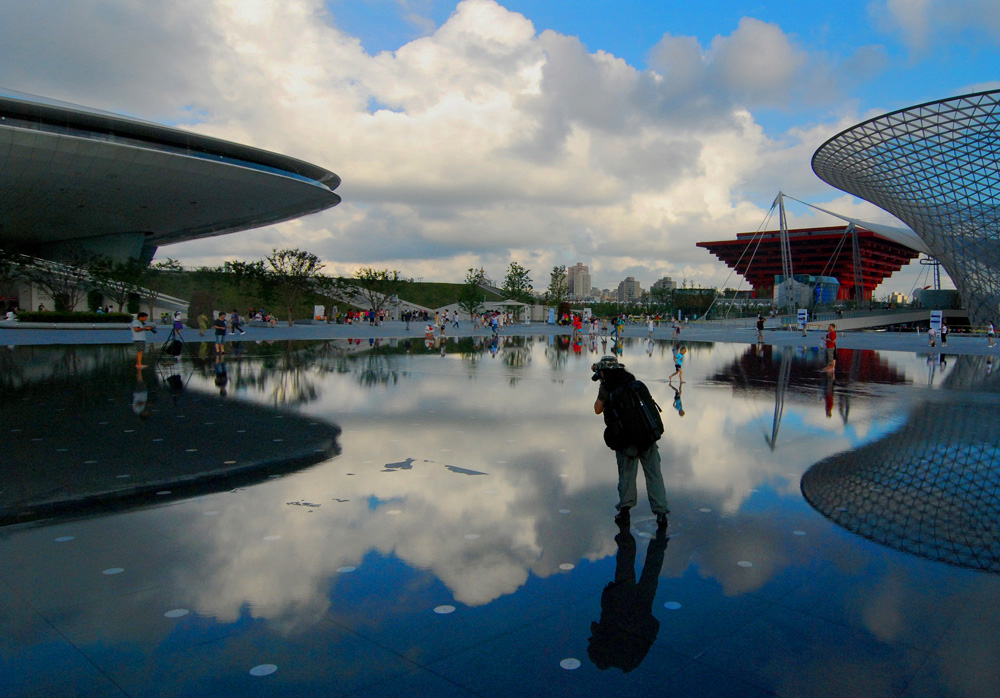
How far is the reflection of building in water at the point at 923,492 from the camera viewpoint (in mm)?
4941

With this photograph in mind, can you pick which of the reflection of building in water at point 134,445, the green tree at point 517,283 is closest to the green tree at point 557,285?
the green tree at point 517,283

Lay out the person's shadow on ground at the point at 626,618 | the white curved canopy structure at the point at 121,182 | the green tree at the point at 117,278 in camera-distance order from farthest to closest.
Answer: the green tree at the point at 117,278 → the white curved canopy structure at the point at 121,182 → the person's shadow on ground at the point at 626,618

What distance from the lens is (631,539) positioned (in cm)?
496

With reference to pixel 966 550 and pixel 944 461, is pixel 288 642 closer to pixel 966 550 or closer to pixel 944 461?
pixel 966 550

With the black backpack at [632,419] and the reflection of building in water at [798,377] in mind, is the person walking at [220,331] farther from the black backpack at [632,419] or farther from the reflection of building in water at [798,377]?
the black backpack at [632,419]

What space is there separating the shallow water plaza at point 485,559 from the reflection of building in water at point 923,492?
4 centimetres

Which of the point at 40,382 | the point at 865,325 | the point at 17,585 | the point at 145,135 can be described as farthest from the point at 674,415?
the point at 865,325

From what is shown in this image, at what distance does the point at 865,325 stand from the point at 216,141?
233 ft

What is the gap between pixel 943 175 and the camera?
4531 cm

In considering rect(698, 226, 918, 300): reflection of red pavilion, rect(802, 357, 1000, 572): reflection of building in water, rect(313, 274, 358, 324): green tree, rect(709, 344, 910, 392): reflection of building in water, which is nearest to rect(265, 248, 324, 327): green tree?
rect(313, 274, 358, 324): green tree

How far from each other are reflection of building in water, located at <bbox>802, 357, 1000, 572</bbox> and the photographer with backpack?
162 centimetres

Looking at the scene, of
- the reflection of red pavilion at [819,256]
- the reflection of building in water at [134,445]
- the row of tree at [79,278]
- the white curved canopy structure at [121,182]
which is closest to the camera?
the reflection of building in water at [134,445]

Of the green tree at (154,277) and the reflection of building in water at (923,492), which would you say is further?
the green tree at (154,277)

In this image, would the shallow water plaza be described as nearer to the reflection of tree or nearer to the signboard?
the reflection of tree
